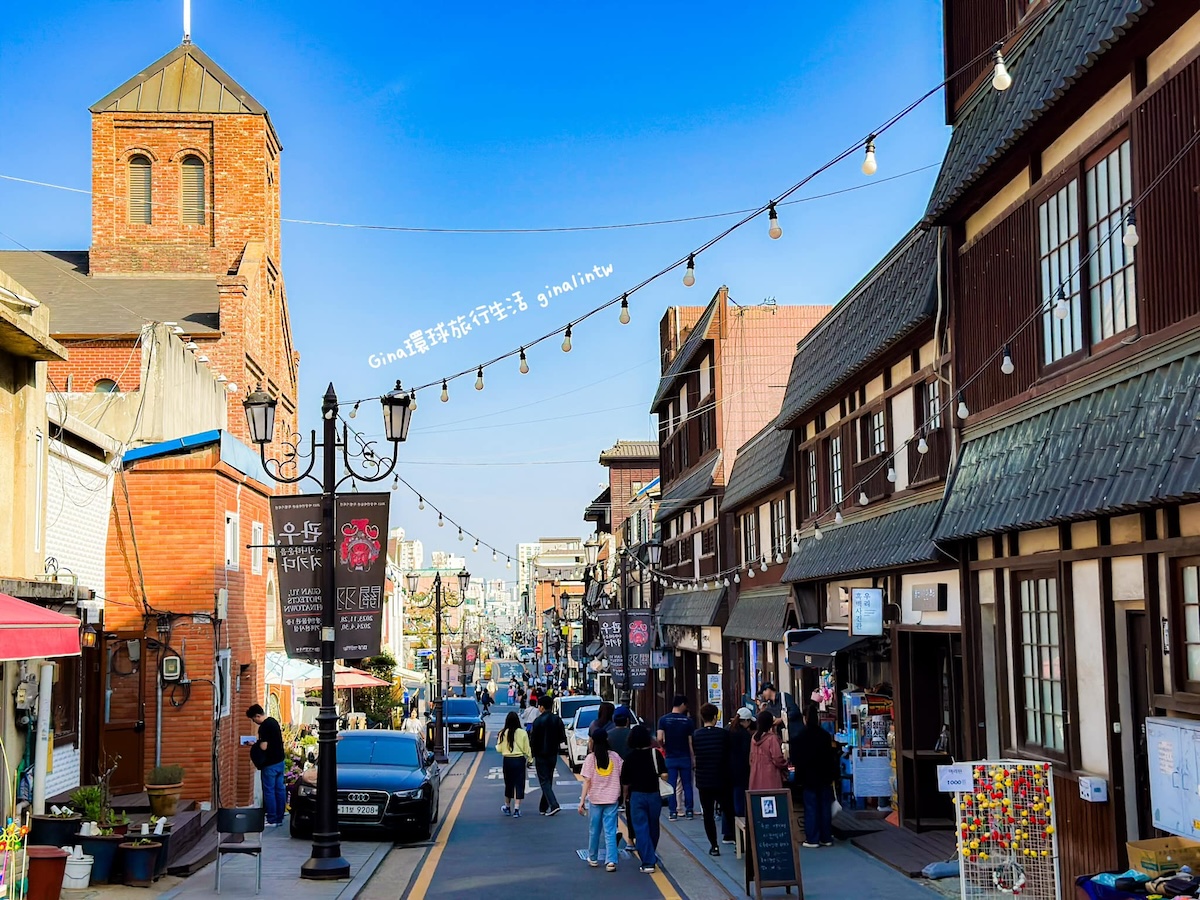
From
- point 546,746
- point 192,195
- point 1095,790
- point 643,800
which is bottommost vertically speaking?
point 546,746

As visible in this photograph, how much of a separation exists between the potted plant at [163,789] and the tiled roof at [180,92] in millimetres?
24698

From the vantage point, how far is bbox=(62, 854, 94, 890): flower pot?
42.0 feet

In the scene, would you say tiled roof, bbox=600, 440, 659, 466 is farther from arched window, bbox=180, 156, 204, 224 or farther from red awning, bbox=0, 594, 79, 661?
red awning, bbox=0, 594, 79, 661

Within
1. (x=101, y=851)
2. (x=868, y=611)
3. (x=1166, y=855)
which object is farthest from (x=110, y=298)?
(x=1166, y=855)

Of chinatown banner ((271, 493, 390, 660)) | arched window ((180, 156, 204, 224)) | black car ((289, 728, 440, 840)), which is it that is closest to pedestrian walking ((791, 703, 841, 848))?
black car ((289, 728, 440, 840))

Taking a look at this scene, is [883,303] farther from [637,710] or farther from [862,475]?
[637,710]

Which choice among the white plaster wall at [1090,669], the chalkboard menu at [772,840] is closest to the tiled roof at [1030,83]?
the white plaster wall at [1090,669]

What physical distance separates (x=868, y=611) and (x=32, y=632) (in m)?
10.9

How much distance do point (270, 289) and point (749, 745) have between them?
25.5 meters

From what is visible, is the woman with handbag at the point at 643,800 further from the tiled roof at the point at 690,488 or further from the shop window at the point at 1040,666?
the tiled roof at the point at 690,488

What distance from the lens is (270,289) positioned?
1447 inches

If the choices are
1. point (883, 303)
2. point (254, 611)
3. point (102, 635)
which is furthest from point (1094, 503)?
point (254, 611)

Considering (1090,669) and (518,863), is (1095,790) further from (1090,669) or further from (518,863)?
(518,863)

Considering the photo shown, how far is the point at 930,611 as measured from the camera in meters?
15.5
